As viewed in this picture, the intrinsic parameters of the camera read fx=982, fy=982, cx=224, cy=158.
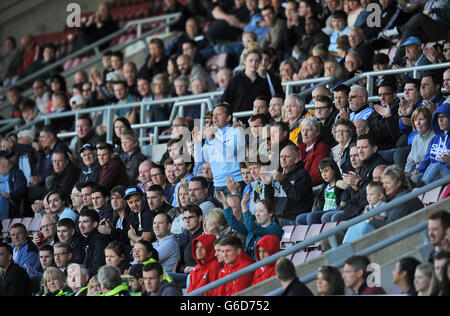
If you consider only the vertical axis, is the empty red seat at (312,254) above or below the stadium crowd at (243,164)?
below

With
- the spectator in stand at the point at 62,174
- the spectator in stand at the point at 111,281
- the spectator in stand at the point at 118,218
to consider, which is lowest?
the spectator in stand at the point at 111,281

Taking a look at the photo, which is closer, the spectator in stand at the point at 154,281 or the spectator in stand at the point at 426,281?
the spectator in stand at the point at 426,281

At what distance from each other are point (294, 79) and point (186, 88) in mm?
1404

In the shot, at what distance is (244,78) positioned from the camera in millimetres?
10609

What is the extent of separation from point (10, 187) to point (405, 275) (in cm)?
643

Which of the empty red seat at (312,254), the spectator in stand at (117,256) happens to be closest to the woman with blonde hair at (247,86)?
the spectator in stand at (117,256)

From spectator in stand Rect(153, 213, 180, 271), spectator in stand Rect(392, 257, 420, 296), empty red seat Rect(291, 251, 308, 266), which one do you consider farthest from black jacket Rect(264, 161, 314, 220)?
spectator in stand Rect(392, 257, 420, 296)

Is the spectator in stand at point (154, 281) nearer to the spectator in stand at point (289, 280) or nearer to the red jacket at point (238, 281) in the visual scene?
the red jacket at point (238, 281)

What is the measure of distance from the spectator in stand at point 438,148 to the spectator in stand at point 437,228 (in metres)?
1.62

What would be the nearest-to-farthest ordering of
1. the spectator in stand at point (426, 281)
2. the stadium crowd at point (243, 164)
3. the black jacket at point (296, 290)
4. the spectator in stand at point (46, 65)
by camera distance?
the spectator in stand at point (426, 281) → the black jacket at point (296, 290) → the stadium crowd at point (243, 164) → the spectator in stand at point (46, 65)

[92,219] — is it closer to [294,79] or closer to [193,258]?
[193,258]

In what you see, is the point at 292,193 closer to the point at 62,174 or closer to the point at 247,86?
the point at 247,86

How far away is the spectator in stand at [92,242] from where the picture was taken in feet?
30.0
